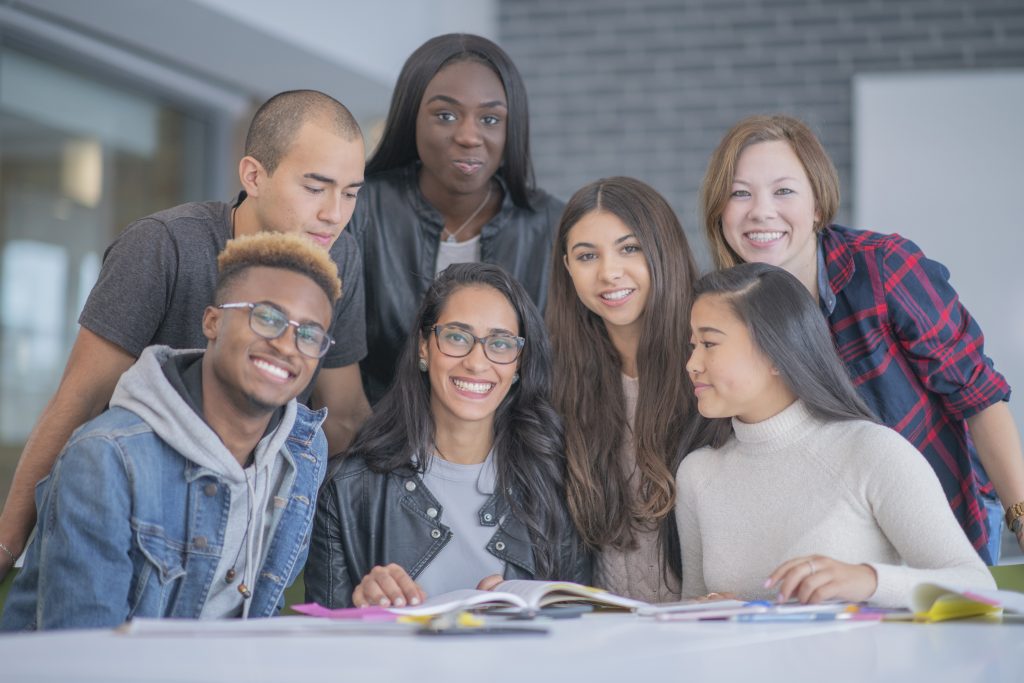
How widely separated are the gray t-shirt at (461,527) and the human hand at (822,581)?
0.77 m

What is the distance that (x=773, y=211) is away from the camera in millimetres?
2576

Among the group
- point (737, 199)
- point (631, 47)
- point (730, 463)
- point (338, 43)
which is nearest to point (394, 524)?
point (730, 463)

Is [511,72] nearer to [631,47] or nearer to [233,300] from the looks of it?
[233,300]

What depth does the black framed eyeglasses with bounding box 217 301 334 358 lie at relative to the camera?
6.18 ft

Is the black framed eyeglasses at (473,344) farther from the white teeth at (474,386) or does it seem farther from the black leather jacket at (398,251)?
the black leather jacket at (398,251)

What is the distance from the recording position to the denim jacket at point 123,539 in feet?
5.71

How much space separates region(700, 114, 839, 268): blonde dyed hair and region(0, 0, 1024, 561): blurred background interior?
8.56 feet

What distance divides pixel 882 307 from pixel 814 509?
66cm

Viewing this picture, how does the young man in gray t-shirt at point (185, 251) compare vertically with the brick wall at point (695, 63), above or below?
below

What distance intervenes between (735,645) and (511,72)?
2006mm

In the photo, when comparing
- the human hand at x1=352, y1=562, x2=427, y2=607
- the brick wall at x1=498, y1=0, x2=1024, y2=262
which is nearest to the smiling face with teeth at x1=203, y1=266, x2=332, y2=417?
the human hand at x1=352, y1=562, x2=427, y2=607

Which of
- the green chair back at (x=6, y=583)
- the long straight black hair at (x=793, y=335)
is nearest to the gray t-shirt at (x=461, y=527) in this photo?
the long straight black hair at (x=793, y=335)

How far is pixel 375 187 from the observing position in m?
3.06

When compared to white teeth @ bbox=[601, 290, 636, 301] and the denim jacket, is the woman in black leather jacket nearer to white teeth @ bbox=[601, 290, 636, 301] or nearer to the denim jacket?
white teeth @ bbox=[601, 290, 636, 301]
